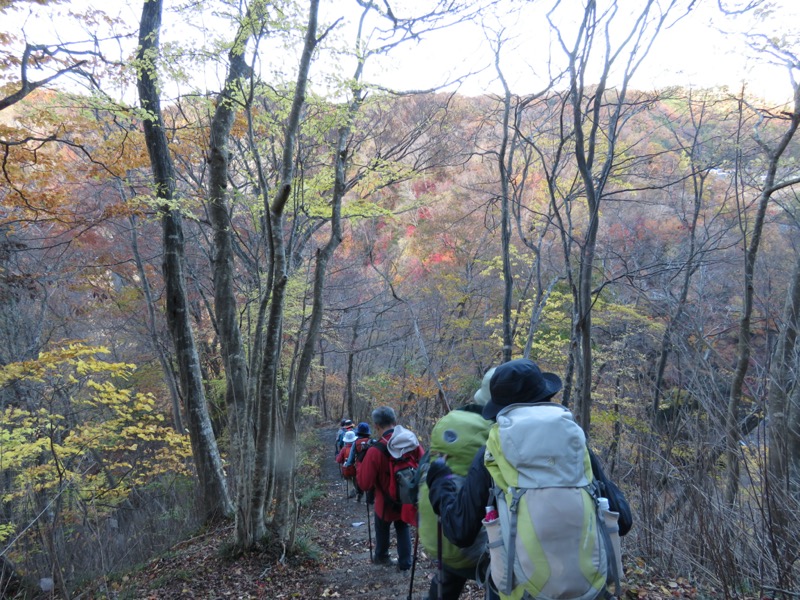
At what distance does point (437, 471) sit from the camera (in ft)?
7.80

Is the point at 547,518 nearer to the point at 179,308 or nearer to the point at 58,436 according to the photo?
the point at 179,308

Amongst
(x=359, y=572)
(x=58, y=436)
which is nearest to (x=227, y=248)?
(x=359, y=572)

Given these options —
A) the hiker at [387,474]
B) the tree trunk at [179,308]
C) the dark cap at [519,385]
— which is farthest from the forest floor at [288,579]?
the dark cap at [519,385]

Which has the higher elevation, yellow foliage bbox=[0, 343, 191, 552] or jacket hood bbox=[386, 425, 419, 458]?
jacket hood bbox=[386, 425, 419, 458]

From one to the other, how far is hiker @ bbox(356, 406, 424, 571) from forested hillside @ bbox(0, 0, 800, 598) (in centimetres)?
94

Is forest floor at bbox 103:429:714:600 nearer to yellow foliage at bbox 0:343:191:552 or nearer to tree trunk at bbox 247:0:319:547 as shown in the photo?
tree trunk at bbox 247:0:319:547

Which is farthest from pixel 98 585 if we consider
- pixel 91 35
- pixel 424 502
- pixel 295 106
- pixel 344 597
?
pixel 91 35

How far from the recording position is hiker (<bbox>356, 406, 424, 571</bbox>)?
12.6ft

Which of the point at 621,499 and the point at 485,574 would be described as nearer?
the point at 621,499

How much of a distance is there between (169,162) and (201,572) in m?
5.70

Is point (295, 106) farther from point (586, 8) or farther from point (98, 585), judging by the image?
point (98, 585)

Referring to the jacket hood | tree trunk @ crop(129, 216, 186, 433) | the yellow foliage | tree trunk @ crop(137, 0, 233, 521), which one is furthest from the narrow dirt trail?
tree trunk @ crop(129, 216, 186, 433)

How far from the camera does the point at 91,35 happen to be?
6020 mm

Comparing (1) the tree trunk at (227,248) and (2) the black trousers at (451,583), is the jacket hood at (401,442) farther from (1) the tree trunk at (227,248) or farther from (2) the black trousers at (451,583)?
(1) the tree trunk at (227,248)
